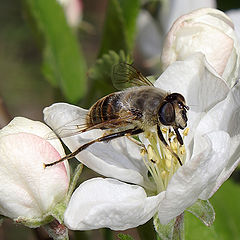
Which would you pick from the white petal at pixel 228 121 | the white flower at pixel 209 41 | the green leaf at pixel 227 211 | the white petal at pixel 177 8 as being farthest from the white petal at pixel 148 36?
the white petal at pixel 228 121

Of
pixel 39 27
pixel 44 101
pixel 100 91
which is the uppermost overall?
pixel 39 27

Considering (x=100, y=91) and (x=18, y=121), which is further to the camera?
(x=100, y=91)


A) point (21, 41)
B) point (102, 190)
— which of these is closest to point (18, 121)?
point (102, 190)

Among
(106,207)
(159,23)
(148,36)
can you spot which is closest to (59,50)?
(159,23)

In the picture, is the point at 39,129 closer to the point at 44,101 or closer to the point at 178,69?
the point at 178,69

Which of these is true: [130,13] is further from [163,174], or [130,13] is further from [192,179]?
[192,179]

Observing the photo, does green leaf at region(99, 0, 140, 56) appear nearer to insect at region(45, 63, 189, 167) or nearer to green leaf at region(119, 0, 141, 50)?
green leaf at region(119, 0, 141, 50)
